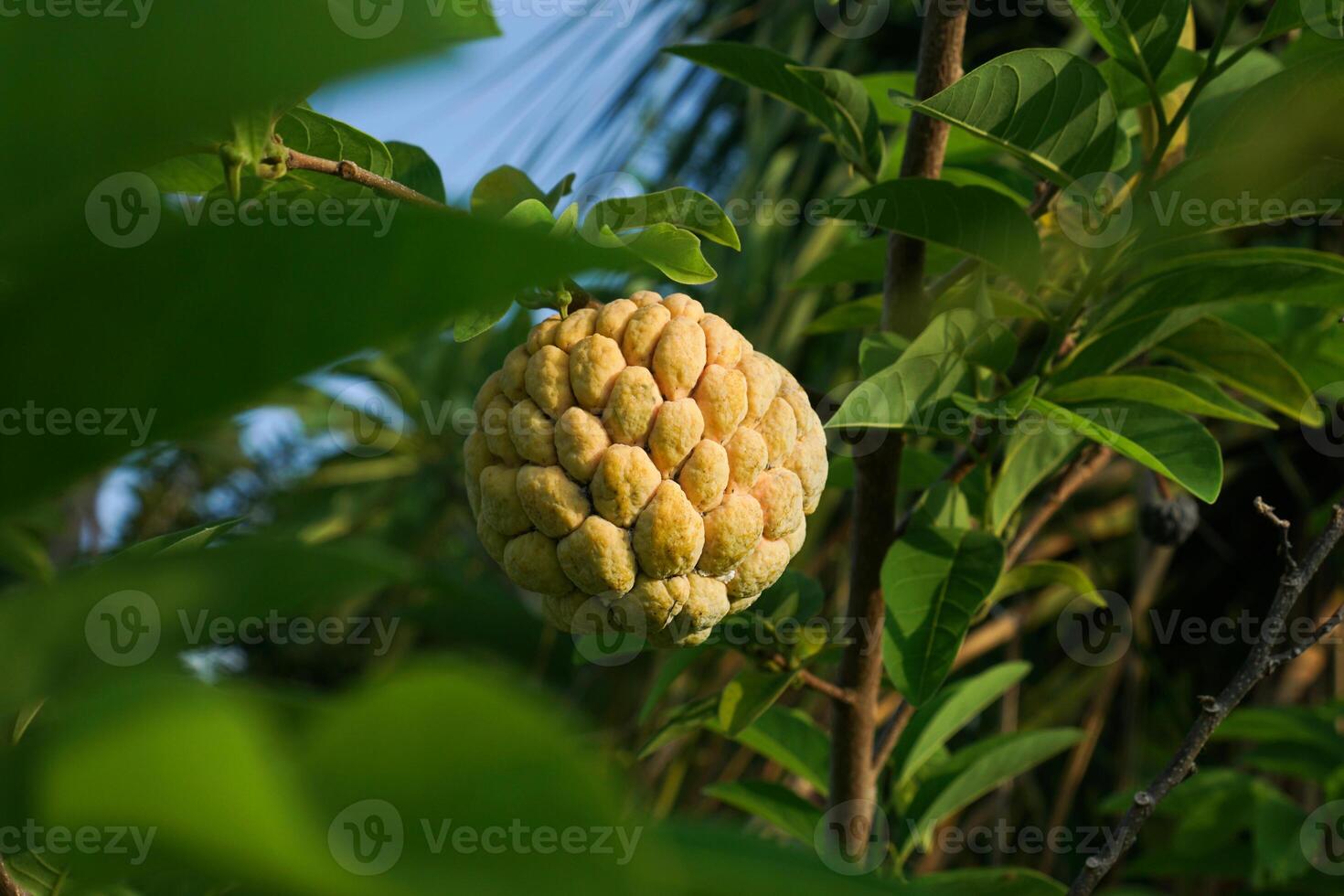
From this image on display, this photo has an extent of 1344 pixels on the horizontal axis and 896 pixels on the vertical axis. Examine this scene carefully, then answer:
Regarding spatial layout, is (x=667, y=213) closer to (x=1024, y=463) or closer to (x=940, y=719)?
(x=1024, y=463)

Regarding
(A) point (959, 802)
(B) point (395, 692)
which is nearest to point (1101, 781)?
(A) point (959, 802)

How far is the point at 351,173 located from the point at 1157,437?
698 mm

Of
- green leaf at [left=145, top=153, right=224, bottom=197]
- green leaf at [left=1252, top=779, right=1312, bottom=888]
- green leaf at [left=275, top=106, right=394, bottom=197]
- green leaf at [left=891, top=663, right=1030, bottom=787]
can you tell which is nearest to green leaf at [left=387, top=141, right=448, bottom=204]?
green leaf at [left=275, top=106, right=394, bottom=197]

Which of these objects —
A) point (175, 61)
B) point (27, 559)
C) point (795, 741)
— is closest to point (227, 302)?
point (175, 61)

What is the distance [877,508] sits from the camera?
3.84ft

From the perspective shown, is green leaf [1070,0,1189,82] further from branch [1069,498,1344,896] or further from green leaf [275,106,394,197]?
green leaf [275,106,394,197]

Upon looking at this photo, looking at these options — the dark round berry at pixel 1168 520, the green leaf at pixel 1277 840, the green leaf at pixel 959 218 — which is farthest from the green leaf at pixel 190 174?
the green leaf at pixel 1277 840

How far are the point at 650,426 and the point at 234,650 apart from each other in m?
4.33

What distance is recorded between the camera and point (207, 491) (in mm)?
4625

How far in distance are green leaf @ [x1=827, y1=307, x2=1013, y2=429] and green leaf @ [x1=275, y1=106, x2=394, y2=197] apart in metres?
0.42

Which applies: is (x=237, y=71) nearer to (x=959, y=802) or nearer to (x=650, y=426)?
(x=650, y=426)

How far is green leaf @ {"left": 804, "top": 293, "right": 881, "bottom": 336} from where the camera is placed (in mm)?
1297

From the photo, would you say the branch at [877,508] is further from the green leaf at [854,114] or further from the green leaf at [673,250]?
the green leaf at [673,250]

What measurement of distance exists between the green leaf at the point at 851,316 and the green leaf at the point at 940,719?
1.51ft
